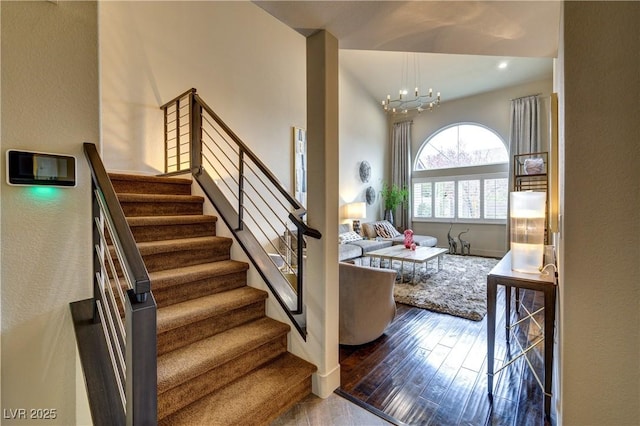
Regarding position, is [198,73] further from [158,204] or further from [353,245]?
[353,245]

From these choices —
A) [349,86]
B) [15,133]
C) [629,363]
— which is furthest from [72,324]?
[349,86]

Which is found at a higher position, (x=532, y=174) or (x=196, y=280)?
(x=532, y=174)

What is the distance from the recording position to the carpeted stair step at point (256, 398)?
140cm

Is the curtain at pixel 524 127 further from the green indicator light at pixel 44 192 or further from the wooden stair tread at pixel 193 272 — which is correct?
the green indicator light at pixel 44 192

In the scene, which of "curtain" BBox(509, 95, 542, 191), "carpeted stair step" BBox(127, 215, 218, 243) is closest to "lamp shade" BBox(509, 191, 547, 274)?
"carpeted stair step" BBox(127, 215, 218, 243)

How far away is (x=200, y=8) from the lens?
373 cm

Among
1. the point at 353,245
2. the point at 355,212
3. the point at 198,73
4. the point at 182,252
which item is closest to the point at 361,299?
the point at 182,252

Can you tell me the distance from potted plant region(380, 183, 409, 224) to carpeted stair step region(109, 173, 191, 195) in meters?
5.75

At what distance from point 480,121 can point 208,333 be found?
7.30m

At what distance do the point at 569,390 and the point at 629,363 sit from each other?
9.1 inches

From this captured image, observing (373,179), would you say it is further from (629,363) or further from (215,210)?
(629,363)

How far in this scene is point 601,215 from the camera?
3.39 feet

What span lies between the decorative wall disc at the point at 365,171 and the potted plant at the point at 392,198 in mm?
843

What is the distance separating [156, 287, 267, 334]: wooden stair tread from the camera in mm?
1587
